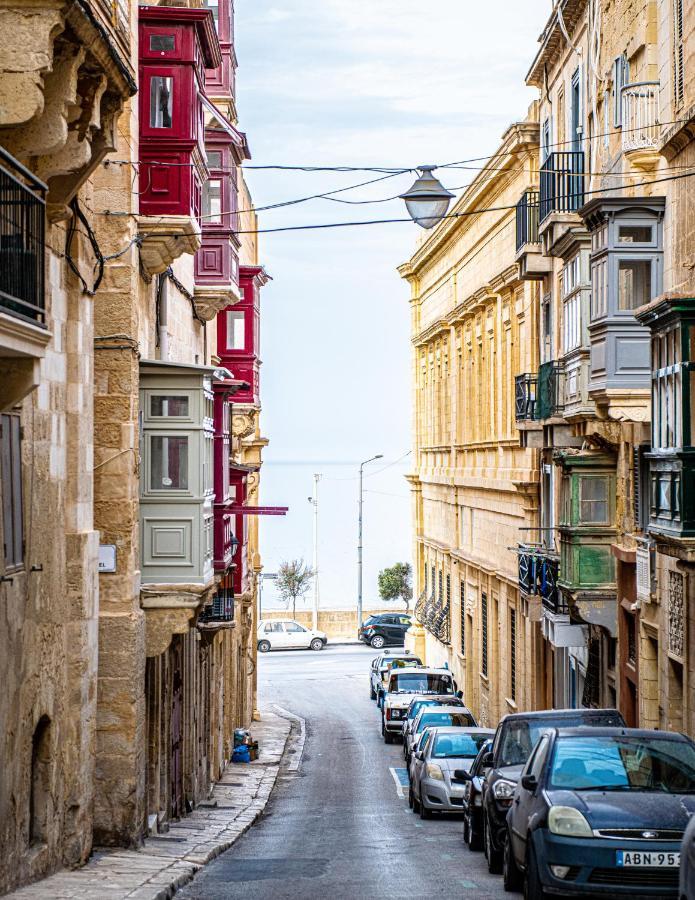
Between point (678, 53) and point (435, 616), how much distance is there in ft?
106

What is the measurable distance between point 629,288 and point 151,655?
9.31 m

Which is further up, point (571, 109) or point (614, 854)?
point (571, 109)

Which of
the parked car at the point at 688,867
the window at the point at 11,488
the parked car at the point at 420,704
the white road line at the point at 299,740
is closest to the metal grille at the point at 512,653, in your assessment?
the parked car at the point at 420,704

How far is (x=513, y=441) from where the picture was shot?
3491cm

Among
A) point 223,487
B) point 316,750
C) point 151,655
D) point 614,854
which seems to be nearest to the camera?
point 614,854

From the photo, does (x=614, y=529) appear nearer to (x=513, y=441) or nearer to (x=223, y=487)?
(x=223, y=487)

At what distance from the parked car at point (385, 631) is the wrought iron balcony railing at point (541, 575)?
33.4 metres

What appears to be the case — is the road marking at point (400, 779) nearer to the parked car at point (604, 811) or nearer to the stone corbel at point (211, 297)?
the stone corbel at point (211, 297)

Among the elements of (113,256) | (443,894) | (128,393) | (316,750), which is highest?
(113,256)

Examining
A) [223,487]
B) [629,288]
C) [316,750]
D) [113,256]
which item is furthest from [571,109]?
[316,750]

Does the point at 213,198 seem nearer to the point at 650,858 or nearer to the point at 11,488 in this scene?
the point at 11,488

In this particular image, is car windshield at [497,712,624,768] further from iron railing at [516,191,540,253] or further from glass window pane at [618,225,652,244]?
iron railing at [516,191,540,253]

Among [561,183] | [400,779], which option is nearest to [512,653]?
[400,779]

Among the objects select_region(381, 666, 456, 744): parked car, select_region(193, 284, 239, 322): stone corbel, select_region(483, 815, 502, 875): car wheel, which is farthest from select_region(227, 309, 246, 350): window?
select_region(483, 815, 502, 875): car wheel
